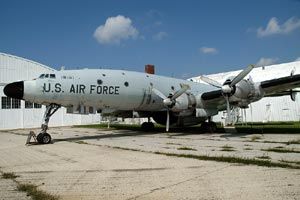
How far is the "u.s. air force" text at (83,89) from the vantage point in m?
16.0

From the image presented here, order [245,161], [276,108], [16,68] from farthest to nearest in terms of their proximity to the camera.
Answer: [276,108]
[16,68]
[245,161]

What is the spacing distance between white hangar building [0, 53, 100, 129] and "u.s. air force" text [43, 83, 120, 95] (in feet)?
58.5

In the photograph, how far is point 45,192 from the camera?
5.86 meters

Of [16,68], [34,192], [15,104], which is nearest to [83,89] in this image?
[34,192]

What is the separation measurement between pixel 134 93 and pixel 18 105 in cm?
2139

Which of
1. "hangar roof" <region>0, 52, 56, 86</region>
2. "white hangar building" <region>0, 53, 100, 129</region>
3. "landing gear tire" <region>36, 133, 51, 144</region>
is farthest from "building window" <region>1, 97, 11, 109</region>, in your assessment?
"landing gear tire" <region>36, 133, 51, 144</region>

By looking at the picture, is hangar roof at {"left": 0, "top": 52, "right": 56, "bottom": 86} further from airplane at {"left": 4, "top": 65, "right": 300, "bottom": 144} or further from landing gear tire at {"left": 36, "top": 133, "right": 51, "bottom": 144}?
landing gear tire at {"left": 36, "top": 133, "right": 51, "bottom": 144}

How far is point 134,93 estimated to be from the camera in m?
19.4

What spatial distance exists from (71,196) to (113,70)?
14062 millimetres

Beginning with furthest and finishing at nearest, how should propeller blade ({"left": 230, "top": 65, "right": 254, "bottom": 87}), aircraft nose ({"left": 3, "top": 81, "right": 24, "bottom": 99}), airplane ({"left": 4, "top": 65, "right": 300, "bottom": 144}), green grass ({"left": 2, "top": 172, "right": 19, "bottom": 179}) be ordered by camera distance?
propeller blade ({"left": 230, "top": 65, "right": 254, "bottom": 87}) → airplane ({"left": 4, "top": 65, "right": 300, "bottom": 144}) → aircraft nose ({"left": 3, "top": 81, "right": 24, "bottom": 99}) → green grass ({"left": 2, "top": 172, "right": 19, "bottom": 179})

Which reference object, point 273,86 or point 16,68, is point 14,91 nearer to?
point 273,86

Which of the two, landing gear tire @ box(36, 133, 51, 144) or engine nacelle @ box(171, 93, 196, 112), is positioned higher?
engine nacelle @ box(171, 93, 196, 112)

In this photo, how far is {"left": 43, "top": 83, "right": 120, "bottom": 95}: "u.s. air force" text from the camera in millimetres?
15992

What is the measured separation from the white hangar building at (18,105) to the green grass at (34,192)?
95.2 ft
